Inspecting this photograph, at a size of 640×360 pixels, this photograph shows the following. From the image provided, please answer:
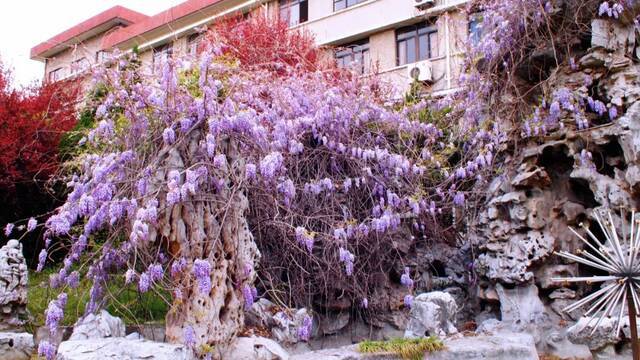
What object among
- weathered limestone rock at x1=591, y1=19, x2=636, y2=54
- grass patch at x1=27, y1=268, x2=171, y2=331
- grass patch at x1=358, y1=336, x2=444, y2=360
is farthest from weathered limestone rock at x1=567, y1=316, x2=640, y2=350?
grass patch at x1=27, y1=268, x2=171, y2=331

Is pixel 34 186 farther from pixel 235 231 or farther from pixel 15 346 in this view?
pixel 235 231

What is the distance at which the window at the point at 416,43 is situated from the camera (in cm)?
1630

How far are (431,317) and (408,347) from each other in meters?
0.80

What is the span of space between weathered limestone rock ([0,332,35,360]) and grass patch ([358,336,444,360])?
3072 millimetres

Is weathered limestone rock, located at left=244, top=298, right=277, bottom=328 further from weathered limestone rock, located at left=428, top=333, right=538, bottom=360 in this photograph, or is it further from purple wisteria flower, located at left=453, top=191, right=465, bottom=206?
purple wisteria flower, located at left=453, top=191, right=465, bottom=206

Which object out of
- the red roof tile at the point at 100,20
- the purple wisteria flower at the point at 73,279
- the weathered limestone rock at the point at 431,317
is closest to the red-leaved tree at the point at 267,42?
the weathered limestone rock at the point at 431,317

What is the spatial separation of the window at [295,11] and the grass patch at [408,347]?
16.3m

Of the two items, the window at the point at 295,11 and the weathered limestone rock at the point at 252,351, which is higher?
the window at the point at 295,11

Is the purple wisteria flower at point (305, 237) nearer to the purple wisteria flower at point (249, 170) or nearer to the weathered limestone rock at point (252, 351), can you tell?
the purple wisteria flower at point (249, 170)

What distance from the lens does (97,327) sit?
14.9ft

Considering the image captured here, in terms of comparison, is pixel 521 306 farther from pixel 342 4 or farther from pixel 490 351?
pixel 342 4

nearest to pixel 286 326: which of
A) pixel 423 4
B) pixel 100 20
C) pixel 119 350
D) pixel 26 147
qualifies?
pixel 119 350

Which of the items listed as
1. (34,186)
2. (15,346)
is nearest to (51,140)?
(34,186)

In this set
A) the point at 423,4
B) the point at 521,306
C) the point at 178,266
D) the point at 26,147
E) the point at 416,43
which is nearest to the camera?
the point at 178,266
